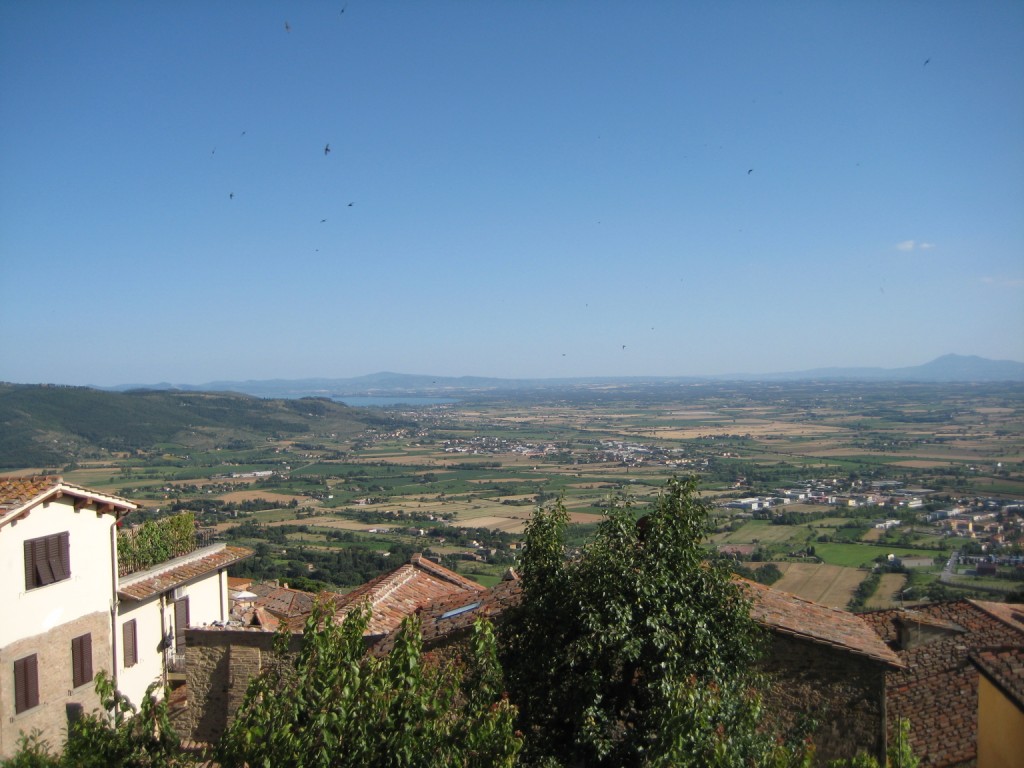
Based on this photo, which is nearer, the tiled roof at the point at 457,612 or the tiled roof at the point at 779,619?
the tiled roof at the point at 779,619

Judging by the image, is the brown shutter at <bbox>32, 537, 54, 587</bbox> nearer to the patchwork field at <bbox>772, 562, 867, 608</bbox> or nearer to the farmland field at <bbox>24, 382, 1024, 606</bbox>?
the farmland field at <bbox>24, 382, 1024, 606</bbox>

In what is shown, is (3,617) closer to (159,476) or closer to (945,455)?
(945,455)

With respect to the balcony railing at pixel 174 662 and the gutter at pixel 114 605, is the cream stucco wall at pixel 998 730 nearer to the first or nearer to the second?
the gutter at pixel 114 605

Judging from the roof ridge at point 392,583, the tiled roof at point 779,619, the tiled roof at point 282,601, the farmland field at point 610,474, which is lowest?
the farmland field at point 610,474

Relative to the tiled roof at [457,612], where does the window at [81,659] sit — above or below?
below

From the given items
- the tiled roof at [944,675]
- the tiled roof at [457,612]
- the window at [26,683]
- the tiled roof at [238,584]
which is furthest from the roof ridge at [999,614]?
the tiled roof at [238,584]

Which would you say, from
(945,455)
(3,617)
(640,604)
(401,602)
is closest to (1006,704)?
(640,604)
